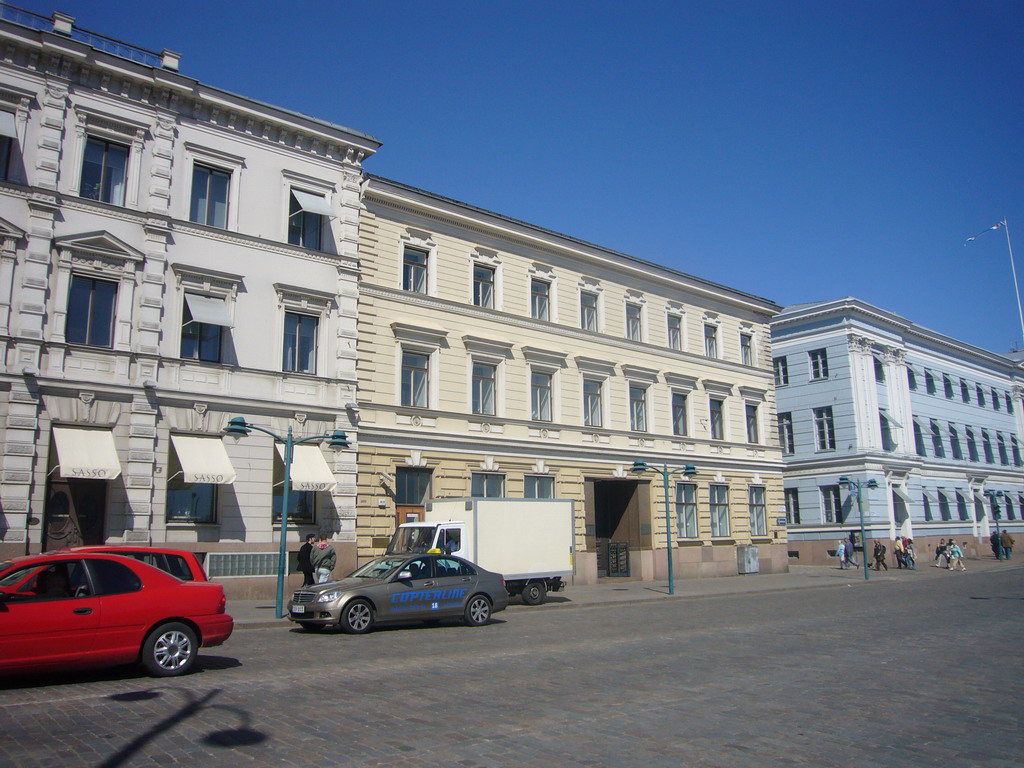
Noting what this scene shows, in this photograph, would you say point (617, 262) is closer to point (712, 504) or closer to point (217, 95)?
point (712, 504)

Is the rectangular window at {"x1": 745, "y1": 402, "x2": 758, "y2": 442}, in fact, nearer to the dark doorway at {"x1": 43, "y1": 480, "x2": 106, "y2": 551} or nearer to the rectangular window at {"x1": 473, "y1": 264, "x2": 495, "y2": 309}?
the rectangular window at {"x1": 473, "y1": 264, "x2": 495, "y2": 309}

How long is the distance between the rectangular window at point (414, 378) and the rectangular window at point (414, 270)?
243 cm

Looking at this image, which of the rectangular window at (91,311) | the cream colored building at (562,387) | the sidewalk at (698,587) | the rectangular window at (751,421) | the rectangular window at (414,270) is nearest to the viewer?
the sidewalk at (698,587)

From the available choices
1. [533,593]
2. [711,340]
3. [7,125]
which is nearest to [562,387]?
[533,593]

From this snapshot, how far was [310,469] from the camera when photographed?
24.9 m

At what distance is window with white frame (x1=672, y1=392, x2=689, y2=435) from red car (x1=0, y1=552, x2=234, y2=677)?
92.9ft

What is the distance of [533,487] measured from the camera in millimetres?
31562

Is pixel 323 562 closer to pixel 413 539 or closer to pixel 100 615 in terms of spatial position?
pixel 413 539

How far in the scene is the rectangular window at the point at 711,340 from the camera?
133ft

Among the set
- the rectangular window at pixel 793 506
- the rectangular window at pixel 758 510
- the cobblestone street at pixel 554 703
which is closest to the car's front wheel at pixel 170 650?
the cobblestone street at pixel 554 703

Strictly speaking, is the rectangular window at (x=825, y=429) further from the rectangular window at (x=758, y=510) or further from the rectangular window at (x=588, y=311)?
the rectangular window at (x=588, y=311)

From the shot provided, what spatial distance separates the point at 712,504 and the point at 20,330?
2898 cm

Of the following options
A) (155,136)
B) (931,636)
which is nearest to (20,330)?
(155,136)

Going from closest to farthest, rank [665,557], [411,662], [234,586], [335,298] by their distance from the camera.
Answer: [411,662] < [234,586] < [335,298] < [665,557]
